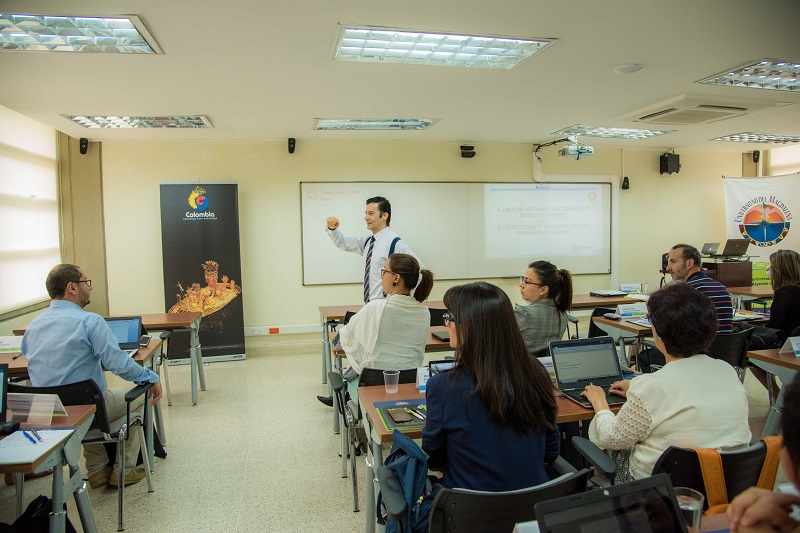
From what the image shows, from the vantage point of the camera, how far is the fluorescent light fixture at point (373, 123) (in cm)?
541

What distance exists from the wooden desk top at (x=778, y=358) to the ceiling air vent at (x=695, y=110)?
8.04 feet

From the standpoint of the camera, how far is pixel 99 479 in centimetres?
304

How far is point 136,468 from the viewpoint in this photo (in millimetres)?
3182

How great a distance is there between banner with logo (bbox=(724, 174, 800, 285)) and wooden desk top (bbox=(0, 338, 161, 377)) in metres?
7.94

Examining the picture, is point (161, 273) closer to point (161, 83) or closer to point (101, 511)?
point (161, 83)

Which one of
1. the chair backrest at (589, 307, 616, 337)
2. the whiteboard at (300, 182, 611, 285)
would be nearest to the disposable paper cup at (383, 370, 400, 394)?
the chair backrest at (589, 307, 616, 337)

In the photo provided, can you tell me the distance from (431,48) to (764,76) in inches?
111

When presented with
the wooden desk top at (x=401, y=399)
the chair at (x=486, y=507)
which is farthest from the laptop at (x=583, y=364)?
the chair at (x=486, y=507)

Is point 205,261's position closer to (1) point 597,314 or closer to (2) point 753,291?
(1) point 597,314

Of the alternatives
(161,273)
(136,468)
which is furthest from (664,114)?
(161,273)

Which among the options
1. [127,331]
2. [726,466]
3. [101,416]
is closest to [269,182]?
[127,331]

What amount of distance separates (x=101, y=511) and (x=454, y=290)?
2.49 m

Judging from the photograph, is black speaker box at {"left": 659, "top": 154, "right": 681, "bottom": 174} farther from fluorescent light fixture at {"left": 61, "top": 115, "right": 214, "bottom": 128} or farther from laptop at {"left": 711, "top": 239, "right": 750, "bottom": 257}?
fluorescent light fixture at {"left": 61, "top": 115, "right": 214, "bottom": 128}

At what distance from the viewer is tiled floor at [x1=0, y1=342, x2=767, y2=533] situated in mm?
2684
